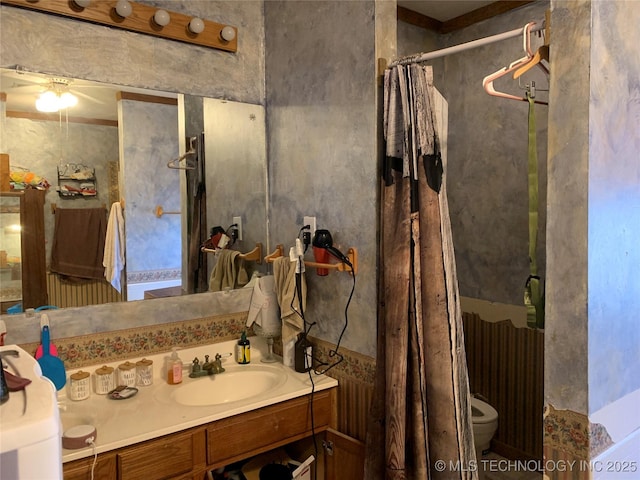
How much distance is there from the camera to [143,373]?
1938 mm

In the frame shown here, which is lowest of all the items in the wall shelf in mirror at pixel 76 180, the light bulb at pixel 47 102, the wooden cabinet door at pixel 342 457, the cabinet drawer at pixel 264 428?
the wooden cabinet door at pixel 342 457

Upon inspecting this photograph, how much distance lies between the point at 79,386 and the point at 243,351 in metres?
0.68

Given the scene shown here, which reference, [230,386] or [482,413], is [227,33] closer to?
[230,386]

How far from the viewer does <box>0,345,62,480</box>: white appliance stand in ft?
2.01

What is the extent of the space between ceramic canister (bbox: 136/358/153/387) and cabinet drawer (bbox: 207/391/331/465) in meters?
0.44

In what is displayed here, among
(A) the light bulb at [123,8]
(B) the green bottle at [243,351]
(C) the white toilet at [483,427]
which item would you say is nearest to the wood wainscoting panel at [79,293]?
(B) the green bottle at [243,351]

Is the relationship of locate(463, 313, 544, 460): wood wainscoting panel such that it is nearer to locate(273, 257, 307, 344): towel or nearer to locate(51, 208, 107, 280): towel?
locate(273, 257, 307, 344): towel

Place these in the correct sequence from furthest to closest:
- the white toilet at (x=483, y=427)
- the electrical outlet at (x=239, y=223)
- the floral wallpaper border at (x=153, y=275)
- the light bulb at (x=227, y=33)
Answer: the white toilet at (x=483, y=427) < the electrical outlet at (x=239, y=223) < the light bulb at (x=227, y=33) < the floral wallpaper border at (x=153, y=275)

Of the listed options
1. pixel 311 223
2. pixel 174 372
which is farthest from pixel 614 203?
pixel 174 372

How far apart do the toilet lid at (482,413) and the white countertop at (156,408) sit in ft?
3.08

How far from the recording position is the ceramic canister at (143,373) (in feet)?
6.35

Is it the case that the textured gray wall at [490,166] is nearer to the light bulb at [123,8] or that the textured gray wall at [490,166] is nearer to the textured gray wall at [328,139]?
the textured gray wall at [328,139]

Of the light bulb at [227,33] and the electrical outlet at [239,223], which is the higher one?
the light bulb at [227,33]

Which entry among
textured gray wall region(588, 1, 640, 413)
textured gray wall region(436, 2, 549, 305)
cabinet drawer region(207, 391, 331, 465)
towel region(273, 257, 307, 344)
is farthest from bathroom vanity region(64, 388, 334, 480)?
textured gray wall region(436, 2, 549, 305)
